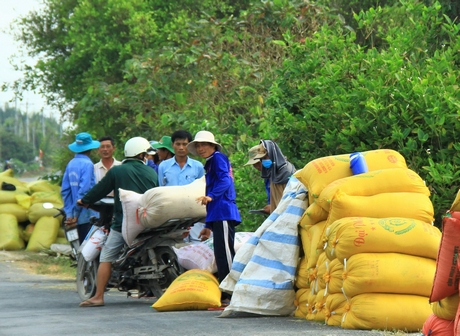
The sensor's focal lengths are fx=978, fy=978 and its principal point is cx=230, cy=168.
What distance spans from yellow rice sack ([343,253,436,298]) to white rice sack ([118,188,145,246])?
301 cm

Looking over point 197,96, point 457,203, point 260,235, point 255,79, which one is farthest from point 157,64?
point 457,203

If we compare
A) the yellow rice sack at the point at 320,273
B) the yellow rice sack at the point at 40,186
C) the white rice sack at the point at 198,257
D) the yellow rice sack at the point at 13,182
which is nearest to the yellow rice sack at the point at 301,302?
the yellow rice sack at the point at 320,273

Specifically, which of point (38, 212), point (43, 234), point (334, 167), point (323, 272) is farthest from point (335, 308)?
point (38, 212)

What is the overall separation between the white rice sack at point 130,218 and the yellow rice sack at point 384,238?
2.84 metres

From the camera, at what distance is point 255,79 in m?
15.5

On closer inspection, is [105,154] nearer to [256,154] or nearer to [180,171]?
[180,171]

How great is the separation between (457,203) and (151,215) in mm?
4386

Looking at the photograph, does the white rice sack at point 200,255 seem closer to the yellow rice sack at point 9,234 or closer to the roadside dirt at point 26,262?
the roadside dirt at point 26,262

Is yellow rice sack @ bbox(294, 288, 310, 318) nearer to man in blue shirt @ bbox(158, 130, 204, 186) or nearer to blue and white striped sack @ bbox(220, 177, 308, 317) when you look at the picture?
blue and white striped sack @ bbox(220, 177, 308, 317)

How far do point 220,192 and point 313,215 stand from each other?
1500 mm

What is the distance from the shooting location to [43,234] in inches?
723

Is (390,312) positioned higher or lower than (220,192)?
lower

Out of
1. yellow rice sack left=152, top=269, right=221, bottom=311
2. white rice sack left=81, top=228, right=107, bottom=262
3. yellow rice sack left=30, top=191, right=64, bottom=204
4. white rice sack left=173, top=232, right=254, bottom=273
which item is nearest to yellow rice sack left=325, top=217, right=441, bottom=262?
yellow rice sack left=152, top=269, right=221, bottom=311

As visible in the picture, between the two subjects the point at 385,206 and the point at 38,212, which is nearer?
the point at 385,206
